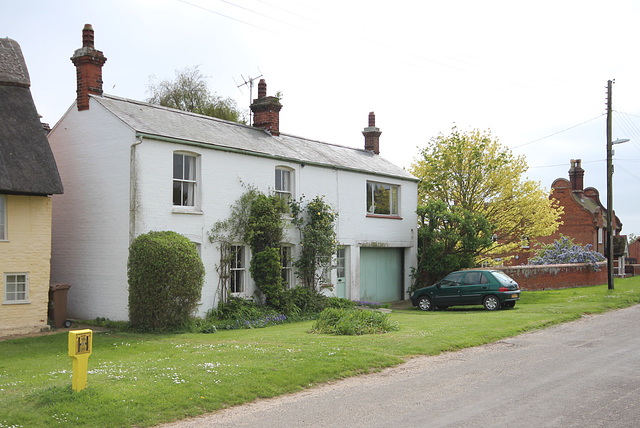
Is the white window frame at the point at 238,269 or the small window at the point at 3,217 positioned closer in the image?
the small window at the point at 3,217

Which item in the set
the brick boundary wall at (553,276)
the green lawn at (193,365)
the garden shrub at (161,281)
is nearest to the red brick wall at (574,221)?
the brick boundary wall at (553,276)

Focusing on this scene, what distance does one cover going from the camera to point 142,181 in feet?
55.0

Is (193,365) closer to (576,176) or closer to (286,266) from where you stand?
(286,266)

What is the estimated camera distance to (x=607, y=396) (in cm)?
823

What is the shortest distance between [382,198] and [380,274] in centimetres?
344

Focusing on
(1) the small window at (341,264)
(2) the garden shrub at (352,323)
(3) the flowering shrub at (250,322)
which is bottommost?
(3) the flowering shrub at (250,322)

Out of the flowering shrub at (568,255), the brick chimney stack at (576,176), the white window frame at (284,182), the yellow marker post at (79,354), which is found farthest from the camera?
the brick chimney stack at (576,176)

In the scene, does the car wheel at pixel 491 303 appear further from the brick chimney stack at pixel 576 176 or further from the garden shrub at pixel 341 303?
the brick chimney stack at pixel 576 176

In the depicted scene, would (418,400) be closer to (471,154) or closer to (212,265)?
(212,265)

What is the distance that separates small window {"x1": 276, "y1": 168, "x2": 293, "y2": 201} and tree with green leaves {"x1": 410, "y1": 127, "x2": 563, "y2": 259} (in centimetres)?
1152

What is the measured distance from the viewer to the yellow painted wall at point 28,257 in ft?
51.2

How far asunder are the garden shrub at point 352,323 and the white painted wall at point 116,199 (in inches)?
178

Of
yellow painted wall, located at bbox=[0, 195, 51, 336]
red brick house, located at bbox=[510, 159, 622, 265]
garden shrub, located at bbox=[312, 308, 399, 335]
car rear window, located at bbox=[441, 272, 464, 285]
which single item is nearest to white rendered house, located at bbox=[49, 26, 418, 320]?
yellow painted wall, located at bbox=[0, 195, 51, 336]

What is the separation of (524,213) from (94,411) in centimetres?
2730
